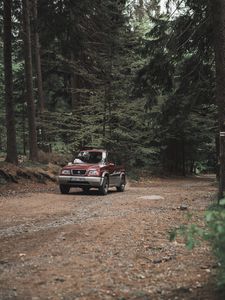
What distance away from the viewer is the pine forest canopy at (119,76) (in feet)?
54.7

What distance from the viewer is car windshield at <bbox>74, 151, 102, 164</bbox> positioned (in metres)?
19.0

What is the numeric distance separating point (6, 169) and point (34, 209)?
7209mm

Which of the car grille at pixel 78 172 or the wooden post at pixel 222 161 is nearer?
the wooden post at pixel 222 161

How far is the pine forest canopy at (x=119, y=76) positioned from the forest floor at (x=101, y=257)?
5.70 m

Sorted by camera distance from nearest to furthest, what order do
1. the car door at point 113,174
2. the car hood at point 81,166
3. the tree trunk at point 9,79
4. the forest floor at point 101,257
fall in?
1. the forest floor at point 101,257
2. the car hood at point 81,166
3. the car door at point 113,174
4. the tree trunk at point 9,79

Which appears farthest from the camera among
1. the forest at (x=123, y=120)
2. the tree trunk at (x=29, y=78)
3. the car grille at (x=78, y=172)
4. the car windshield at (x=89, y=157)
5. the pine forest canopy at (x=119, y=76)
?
the tree trunk at (x=29, y=78)

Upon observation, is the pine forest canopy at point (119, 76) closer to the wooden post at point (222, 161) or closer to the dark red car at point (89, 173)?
the dark red car at point (89, 173)

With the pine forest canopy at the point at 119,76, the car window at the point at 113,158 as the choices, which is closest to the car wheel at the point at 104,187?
the car window at the point at 113,158

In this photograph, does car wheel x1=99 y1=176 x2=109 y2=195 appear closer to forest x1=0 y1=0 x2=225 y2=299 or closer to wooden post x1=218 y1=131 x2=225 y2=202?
forest x1=0 y1=0 x2=225 y2=299

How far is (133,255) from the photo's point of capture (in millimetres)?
7715

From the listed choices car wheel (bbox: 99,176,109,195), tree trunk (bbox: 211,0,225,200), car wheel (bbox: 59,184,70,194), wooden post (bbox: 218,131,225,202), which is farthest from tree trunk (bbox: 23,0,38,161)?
wooden post (bbox: 218,131,225,202)

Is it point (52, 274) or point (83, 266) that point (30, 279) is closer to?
point (52, 274)

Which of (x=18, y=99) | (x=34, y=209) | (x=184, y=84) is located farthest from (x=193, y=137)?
(x=34, y=209)

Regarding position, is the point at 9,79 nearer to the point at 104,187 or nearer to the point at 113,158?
the point at 104,187
